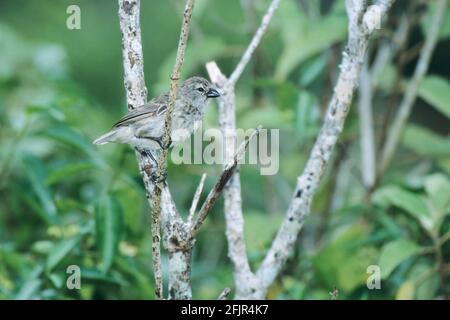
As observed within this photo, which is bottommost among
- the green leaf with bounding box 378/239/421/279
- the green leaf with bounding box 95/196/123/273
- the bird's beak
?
the green leaf with bounding box 378/239/421/279

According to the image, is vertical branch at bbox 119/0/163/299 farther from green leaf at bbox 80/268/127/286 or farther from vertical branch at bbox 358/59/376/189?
vertical branch at bbox 358/59/376/189

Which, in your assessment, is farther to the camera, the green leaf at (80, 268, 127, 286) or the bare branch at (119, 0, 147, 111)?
the green leaf at (80, 268, 127, 286)

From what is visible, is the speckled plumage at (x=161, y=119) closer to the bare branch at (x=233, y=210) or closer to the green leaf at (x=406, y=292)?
the bare branch at (x=233, y=210)

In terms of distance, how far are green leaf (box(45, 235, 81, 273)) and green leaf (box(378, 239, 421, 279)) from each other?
1.85 metres

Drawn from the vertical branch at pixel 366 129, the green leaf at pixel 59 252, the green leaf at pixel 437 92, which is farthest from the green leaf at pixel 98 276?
the green leaf at pixel 437 92

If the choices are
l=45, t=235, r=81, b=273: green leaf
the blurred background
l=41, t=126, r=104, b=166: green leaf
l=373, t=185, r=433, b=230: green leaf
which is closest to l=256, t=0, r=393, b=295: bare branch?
the blurred background

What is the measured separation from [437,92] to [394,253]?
1.57m

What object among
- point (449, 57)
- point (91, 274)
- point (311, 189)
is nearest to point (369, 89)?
point (311, 189)

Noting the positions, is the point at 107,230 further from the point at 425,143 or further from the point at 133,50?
the point at 425,143

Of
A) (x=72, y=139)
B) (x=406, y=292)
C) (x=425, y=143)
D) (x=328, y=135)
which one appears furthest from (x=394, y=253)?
A: (x=72, y=139)

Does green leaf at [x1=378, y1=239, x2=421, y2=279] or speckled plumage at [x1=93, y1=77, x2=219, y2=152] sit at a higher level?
speckled plumage at [x1=93, y1=77, x2=219, y2=152]

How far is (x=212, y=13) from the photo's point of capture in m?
6.49

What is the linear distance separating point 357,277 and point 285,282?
1.67ft

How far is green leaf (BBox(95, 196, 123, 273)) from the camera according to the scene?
187 inches
